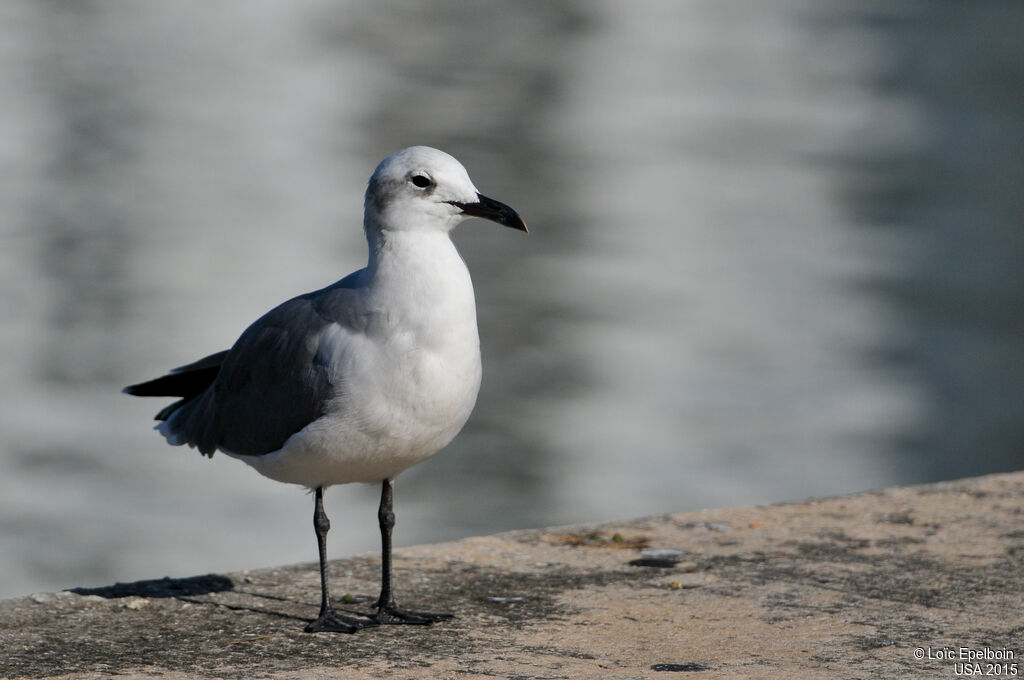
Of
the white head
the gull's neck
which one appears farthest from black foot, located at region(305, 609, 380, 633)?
the white head

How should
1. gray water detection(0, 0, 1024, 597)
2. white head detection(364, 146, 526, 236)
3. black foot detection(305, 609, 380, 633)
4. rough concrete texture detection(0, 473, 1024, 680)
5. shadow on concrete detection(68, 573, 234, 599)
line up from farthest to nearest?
gray water detection(0, 0, 1024, 597) → shadow on concrete detection(68, 573, 234, 599) → white head detection(364, 146, 526, 236) → black foot detection(305, 609, 380, 633) → rough concrete texture detection(0, 473, 1024, 680)

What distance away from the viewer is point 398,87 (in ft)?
60.1

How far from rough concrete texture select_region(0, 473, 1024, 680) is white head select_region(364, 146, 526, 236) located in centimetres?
108

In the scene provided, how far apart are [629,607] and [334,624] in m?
0.80

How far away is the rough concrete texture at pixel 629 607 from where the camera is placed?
11.4 ft

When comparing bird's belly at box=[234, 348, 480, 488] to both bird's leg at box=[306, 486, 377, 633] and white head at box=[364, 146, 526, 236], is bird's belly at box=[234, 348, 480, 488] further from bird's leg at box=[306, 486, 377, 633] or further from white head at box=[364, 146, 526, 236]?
white head at box=[364, 146, 526, 236]

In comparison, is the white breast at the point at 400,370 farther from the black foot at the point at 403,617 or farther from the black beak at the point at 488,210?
the black foot at the point at 403,617

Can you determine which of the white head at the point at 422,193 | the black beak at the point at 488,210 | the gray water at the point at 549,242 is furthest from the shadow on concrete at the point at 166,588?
the gray water at the point at 549,242

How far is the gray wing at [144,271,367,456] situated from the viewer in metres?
3.99

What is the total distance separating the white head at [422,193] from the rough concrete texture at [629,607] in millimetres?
1076

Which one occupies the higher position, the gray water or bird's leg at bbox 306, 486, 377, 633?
the gray water

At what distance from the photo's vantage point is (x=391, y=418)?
3838 millimetres

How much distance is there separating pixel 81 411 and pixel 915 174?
31.5 feet

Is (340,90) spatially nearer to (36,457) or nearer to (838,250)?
(838,250)
